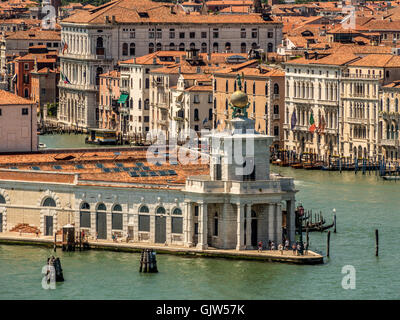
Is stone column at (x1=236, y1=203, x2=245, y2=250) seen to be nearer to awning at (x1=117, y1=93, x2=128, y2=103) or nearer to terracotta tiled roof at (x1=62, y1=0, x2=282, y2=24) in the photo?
awning at (x1=117, y1=93, x2=128, y2=103)

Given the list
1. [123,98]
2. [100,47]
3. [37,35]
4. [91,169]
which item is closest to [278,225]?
[91,169]

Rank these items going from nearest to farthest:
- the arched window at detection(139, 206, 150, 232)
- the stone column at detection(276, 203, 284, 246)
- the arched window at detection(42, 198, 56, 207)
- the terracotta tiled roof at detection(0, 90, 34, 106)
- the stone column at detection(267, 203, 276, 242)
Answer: the stone column at detection(267, 203, 276, 242) < the stone column at detection(276, 203, 284, 246) < the arched window at detection(139, 206, 150, 232) < the arched window at detection(42, 198, 56, 207) < the terracotta tiled roof at detection(0, 90, 34, 106)

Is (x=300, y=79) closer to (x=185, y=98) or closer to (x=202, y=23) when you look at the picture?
(x=185, y=98)

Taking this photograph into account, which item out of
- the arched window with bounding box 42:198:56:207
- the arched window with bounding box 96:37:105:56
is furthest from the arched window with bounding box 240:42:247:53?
the arched window with bounding box 42:198:56:207

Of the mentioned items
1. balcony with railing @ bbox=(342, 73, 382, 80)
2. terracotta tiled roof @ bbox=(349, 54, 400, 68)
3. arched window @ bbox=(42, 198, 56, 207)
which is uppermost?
terracotta tiled roof @ bbox=(349, 54, 400, 68)

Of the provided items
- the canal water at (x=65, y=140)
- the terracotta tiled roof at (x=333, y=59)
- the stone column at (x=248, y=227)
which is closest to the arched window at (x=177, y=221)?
the stone column at (x=248, y=227)
